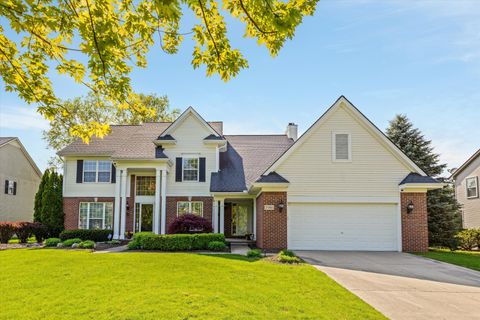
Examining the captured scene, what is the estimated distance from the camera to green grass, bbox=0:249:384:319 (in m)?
6.18

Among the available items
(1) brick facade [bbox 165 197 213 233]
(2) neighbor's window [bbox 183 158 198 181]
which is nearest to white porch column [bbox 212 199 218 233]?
(1) brick facade [bbox 165 197 213 233]

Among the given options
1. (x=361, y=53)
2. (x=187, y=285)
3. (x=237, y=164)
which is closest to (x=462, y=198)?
(x=237, y=164)

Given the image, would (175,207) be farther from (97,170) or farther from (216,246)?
(216,246)

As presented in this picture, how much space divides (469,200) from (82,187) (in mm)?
26222

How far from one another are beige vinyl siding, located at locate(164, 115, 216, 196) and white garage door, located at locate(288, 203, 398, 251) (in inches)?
289

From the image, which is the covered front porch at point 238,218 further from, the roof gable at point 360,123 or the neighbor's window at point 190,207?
the roof gable at point 360,123

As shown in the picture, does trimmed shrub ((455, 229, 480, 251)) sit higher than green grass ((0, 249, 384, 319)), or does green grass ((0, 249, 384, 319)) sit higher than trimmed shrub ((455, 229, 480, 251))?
green grass ((0, 249, 384, 319))

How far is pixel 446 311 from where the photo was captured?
675cm

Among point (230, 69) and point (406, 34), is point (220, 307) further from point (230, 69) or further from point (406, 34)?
point (406, 34)

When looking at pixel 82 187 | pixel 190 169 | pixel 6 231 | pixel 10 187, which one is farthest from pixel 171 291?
pixel 10 187

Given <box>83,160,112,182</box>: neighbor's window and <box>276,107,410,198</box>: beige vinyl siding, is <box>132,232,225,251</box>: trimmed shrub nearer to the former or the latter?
<box>276,107,410,198</box>: beige vinyl siding

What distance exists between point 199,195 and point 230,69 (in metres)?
17.1

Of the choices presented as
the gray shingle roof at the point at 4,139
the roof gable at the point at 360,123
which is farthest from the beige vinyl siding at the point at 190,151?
the gray shingle roof at the point at 4,139

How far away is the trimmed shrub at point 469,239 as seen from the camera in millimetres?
20500
